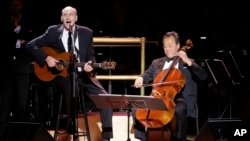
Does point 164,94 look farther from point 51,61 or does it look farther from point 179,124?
point 51,61

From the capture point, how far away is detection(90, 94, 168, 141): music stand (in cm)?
457

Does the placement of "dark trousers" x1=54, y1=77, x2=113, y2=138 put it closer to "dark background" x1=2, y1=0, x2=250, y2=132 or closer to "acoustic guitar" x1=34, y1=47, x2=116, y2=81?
"acoustic guitar" x1=34, y1=47, x2=116, y2=81

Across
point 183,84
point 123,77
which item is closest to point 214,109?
point 123,77

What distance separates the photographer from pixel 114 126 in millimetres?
5820

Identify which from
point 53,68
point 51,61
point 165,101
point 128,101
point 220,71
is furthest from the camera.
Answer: point 220,71

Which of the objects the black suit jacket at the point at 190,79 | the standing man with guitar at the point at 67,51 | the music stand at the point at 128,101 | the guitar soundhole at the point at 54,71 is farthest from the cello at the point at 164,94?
the guitar soundhole at the point at 54,71

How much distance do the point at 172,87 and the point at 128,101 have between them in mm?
671

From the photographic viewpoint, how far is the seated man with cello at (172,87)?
16.6 feet

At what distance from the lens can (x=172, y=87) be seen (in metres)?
5.13

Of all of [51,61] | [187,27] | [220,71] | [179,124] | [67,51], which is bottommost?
[179,124]

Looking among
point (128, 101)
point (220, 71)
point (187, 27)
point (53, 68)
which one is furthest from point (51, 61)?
point (187, 27)

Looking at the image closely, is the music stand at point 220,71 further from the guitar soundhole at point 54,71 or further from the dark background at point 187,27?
the guitar soundhole at point 54,71

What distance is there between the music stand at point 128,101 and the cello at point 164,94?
340 mm

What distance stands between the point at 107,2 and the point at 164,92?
3567 mm
